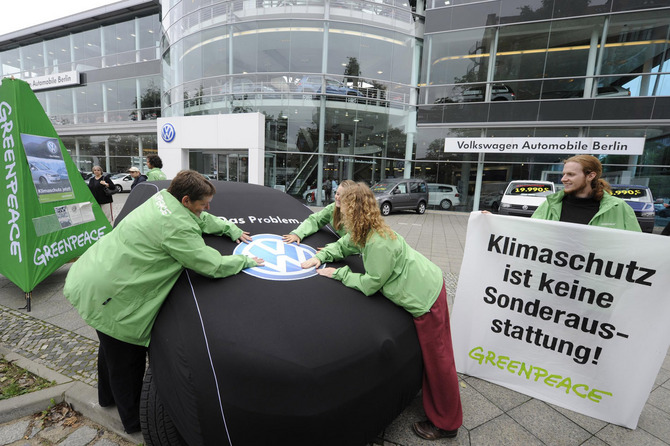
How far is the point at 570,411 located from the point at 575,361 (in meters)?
0.38

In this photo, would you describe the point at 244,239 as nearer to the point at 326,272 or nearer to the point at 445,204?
the point at 326,272

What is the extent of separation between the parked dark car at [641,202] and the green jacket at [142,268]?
12721 millimetres

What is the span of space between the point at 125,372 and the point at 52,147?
3.79m

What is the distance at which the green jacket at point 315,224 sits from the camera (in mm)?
2477

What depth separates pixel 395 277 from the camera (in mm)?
1886

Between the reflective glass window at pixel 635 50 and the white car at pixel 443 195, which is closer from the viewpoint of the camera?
the reflective glass window at pixel 635 50

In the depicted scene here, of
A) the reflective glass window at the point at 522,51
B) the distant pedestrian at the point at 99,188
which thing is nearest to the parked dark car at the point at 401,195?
the reflective glass window at the point at 522,51

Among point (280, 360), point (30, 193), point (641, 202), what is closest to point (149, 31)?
point (30, 193)

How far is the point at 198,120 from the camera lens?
43.6ft

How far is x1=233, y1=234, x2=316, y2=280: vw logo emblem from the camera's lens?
1867mm

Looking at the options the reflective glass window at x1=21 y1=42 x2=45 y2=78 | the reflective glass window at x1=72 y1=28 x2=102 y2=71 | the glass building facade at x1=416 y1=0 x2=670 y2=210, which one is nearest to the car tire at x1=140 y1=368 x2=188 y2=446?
the glass building facade at x1=416 y1=0 x2=670 y2=210

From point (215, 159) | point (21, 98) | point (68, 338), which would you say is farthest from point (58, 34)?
point (68, 338)

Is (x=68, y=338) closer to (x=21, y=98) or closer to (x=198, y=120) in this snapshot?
(x=21, y=98)

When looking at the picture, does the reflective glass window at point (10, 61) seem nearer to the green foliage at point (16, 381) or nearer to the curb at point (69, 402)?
the green foliage at point (16, 381)
